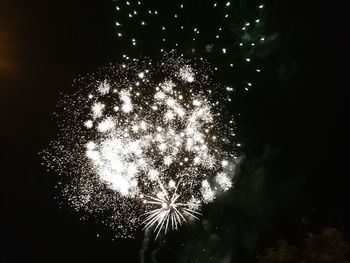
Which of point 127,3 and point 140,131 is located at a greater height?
point 127,3

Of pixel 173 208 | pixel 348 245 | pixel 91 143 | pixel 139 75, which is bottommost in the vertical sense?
pixel 348 245

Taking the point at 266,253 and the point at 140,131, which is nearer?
the point at 140,131

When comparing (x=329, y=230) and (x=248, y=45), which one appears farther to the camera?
(x=329, y=230)

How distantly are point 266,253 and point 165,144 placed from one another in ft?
26.2

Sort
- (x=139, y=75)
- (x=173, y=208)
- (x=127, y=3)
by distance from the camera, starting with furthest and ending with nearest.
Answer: (x=173, y=208), (x=139, y=75), (x=127, y=3)

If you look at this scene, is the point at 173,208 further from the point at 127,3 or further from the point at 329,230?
the point at 127,3

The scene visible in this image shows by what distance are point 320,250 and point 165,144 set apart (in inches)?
353

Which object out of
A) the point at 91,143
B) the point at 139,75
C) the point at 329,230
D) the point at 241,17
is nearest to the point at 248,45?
the point at 241,17

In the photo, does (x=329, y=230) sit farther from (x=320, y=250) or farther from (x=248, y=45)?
(x=248, y=45)

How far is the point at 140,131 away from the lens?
77.1 feet

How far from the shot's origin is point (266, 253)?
85.5 feet

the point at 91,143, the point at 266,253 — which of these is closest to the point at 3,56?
the point at 91,143

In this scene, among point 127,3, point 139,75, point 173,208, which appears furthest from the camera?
point 173,208

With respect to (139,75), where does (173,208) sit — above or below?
below
